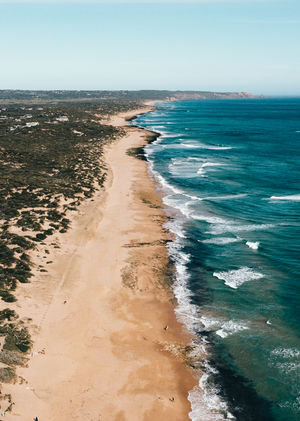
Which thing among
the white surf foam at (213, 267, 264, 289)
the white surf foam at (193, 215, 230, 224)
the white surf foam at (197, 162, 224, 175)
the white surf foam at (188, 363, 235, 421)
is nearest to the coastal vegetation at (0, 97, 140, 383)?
the white surf foam at (188, 363, 235, 421)

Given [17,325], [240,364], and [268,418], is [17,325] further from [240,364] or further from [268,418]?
[268,418]

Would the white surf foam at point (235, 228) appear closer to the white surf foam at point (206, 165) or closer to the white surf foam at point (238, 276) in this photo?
the white surf foam at point (238, 276)

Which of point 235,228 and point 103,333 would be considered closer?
point 103,333

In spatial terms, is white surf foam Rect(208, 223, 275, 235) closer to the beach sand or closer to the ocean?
the ocean

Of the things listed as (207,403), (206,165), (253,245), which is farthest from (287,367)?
(206,165)

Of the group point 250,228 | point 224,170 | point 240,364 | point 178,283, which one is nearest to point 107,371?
point 240,364

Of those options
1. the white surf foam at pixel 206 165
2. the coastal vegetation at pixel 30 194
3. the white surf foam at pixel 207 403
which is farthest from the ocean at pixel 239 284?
the coastal vegetation at pixel 30 194

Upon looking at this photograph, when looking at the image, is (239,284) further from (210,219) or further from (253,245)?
(210,219)
